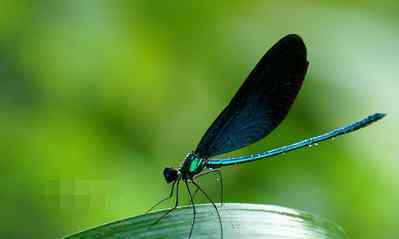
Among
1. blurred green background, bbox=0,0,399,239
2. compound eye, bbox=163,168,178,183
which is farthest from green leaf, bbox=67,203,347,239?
blurred green background, bbox=0,0,399,239

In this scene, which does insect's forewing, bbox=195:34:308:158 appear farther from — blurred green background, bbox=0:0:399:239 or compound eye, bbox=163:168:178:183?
blurred green background, bbox=0:0:399:239

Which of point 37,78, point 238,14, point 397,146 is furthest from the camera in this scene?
point 238,14

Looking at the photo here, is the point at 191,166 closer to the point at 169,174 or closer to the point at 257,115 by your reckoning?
the point at 169,174

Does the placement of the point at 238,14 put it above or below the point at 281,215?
above

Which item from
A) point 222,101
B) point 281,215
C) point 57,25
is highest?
point 57,25

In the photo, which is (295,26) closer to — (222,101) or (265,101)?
(222,101)

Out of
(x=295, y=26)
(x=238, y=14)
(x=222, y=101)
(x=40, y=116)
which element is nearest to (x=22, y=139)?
(x=40, y=116)

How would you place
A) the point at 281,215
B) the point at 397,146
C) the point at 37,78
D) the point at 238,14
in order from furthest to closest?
the point at 238,14 → the point at 37,78 → the point at 397,146 → the point at 281,215

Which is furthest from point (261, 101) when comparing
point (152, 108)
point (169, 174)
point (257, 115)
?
point (152, 108)
